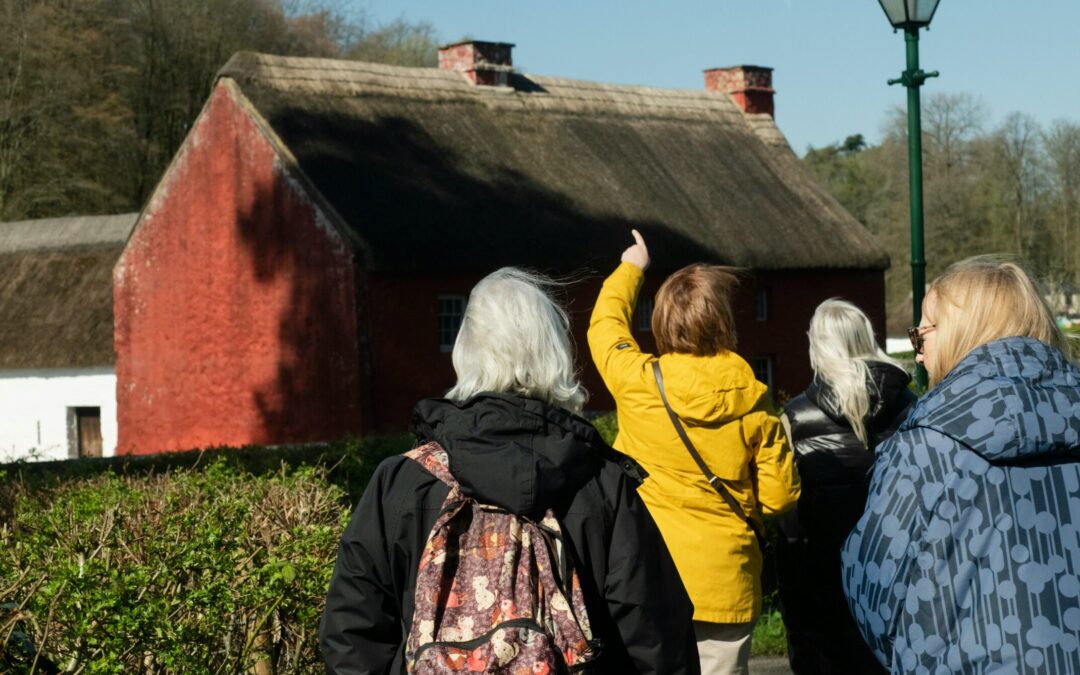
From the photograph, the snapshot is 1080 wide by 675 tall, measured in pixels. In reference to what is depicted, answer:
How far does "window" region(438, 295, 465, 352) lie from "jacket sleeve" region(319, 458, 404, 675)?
20572 mm

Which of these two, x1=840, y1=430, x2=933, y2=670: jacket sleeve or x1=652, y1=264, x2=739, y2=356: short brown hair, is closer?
x1=840, y1=430, x2=933, y2=670: jacket sleeve

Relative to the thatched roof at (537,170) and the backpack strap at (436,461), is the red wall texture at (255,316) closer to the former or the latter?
the thatched roof at (537,170)

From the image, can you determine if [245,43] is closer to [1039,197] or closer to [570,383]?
[1039,197]

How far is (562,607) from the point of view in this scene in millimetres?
3057

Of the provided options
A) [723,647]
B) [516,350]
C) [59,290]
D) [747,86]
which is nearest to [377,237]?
[59,290]

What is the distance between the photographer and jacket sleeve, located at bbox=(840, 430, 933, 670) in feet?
9.98

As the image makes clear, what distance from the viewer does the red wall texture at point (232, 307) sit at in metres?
23.2

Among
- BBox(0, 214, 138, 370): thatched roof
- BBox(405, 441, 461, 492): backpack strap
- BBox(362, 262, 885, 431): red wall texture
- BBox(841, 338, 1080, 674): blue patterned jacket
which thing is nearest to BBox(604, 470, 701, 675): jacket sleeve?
BBox(405, 441, 461, 492): backpack strap

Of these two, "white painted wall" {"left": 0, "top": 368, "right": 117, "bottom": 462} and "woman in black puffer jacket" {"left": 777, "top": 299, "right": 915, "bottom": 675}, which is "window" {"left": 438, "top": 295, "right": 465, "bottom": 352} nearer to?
"white painted wall" {"left": 0, "top": 368, "right": 117, "bottom": 462}

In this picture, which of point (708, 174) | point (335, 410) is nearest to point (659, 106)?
point (708, 174)

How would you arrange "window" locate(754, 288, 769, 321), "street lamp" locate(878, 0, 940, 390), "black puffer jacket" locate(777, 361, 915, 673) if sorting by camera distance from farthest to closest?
1. "window" locate(754, 288, 769, 321)
2. "street lamp" locate(878, 0, 940, 390)
3. "black puffer jacket" locate(777, 361, 915, 673)

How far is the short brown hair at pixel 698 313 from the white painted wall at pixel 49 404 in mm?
24694

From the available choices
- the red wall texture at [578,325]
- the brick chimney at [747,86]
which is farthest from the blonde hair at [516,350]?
the brick chimney at [747,86]

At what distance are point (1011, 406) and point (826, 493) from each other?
2487mm
